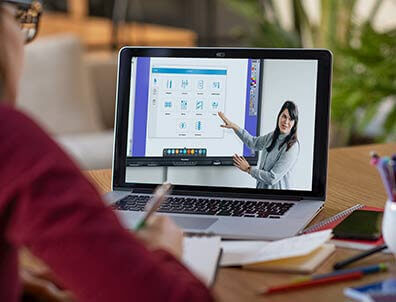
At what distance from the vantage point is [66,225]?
900 millimetres

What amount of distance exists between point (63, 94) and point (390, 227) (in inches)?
122

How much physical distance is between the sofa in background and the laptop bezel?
2323 mm

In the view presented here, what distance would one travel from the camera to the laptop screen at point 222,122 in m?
1.58

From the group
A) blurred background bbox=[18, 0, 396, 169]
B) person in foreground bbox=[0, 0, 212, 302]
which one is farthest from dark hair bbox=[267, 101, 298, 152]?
blurred background bbox=[18, 0, 396, 169]

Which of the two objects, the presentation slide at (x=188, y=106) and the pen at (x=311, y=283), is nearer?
the pen at (x=311, y=283)

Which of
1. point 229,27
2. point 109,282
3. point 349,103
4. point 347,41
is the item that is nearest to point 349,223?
point 109,282

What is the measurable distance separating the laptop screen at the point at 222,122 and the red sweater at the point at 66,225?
67 cm

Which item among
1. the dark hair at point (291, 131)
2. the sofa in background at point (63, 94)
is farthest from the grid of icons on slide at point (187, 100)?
the sofa in background at point (63, 94)

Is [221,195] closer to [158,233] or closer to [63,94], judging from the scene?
[158,233]

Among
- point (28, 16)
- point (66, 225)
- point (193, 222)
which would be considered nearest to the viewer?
point (66, 225)

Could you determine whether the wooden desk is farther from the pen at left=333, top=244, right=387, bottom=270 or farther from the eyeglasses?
the eyeglasses

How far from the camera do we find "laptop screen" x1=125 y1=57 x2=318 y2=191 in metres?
1.58

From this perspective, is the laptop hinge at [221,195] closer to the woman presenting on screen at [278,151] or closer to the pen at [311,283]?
the woman presenting on screen at [278,151]

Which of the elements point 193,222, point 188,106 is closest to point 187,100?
point 188,106
